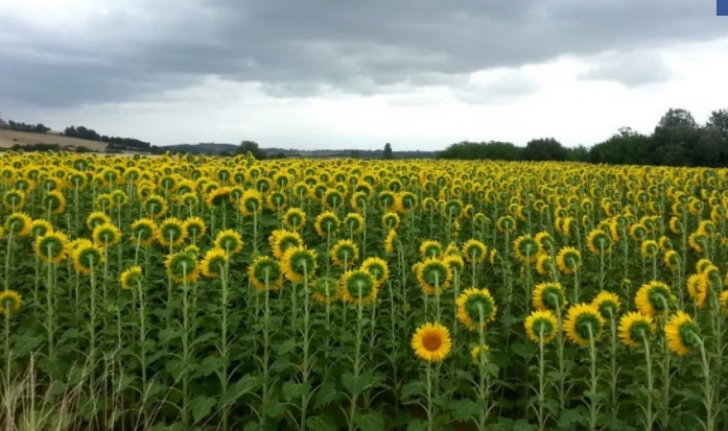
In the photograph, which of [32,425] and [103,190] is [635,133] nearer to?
[103,190]

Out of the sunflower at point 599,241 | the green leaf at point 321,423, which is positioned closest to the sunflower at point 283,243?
the green leaf at point 321,423

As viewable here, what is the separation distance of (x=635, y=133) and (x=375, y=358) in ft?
158

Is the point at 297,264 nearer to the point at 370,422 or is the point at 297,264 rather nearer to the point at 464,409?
the point at 370,422

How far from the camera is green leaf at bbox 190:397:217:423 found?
15.1ft

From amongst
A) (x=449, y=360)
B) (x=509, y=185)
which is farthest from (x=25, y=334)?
(x=509, y=185)

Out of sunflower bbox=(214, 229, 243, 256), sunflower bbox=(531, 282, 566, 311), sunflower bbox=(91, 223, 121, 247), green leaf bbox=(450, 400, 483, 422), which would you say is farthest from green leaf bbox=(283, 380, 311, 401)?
sunflower bbox=(91, 223, 121, 247)

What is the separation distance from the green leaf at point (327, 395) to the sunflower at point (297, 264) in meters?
0.84

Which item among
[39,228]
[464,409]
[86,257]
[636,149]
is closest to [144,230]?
[86,257]

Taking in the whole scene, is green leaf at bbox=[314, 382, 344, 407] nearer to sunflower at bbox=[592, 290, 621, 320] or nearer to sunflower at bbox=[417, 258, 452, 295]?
sunflower at bbox=[417, 258, 452, 295]

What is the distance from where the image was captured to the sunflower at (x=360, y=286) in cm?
478

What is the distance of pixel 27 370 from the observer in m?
5.71

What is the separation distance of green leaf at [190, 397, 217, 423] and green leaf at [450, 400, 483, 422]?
1709 millimetres

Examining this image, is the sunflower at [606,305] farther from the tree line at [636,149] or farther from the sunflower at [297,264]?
the tree line at [636,149]

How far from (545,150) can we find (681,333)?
4581 centimetres
